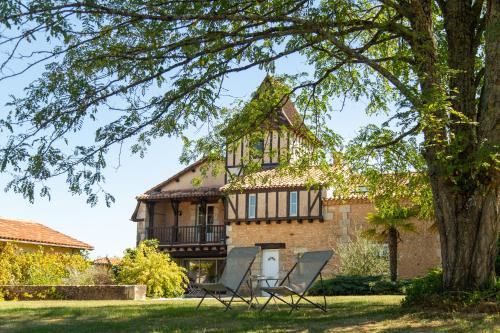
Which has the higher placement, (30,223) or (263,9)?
(263,9)

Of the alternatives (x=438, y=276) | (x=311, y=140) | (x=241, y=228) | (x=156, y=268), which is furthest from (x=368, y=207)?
(x=438, y=276)

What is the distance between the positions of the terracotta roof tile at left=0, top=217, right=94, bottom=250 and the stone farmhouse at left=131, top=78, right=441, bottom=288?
3252 mm

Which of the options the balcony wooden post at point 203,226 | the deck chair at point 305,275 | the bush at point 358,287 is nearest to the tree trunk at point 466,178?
the deck chair at point 305,275

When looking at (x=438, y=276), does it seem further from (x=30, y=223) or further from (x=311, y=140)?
(x=30, y=223)

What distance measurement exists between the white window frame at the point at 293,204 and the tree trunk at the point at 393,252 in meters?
5.82

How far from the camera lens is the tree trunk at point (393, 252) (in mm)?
20203

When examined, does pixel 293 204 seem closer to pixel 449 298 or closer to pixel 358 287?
pixel 358 287

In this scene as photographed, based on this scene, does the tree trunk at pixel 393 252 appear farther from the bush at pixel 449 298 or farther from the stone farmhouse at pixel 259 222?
the bush at pixel 449 298

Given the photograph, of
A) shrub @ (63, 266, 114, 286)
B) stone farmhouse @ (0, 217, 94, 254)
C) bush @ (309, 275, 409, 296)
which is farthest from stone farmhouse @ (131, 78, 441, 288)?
bush @ (309, 275, 409, 296)

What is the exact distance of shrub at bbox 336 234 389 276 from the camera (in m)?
21.5

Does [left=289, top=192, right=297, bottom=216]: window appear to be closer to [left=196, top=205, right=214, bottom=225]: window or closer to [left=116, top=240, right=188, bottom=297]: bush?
[left=196, top=205, right=214, bottom=225]: window

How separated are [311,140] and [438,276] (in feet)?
13.6

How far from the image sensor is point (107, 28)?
8.40 meters

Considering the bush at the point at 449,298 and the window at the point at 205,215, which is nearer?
the bush at the point at 449,298
